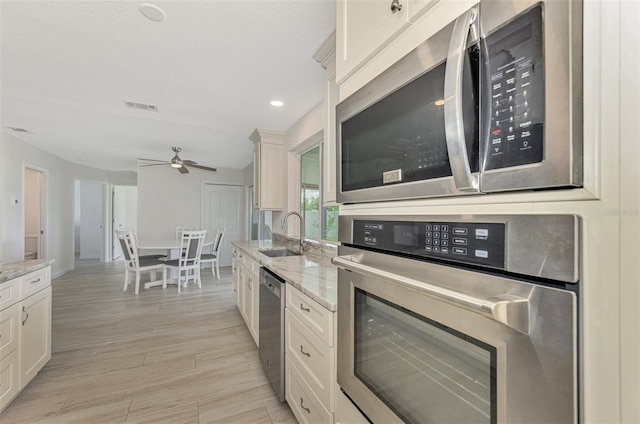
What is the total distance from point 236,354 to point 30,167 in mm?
4957

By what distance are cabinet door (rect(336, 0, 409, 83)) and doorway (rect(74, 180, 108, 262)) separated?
8750mm

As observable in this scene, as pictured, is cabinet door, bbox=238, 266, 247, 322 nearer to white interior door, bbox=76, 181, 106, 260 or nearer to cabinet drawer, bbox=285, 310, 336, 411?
cabinet drawer, bbox=285, 310, 336, 411

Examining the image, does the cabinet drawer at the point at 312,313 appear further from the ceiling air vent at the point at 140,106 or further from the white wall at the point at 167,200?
the white wall at the point at 167,200

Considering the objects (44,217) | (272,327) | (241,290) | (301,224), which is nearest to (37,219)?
(44,217)

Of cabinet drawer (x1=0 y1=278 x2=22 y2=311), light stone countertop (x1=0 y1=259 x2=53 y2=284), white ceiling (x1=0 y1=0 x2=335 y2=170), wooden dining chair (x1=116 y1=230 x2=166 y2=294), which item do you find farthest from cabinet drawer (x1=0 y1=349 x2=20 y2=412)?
wooden dining chair (x1=116 y1=230 x2=166 y2=294)

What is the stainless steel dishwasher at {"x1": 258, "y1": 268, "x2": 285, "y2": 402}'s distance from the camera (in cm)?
174

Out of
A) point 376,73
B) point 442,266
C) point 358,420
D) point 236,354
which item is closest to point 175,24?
point 376,73

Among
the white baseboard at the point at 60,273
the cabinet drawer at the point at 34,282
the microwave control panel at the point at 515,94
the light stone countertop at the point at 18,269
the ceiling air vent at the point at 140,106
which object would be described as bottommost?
the white baseboard at the point at 60,273

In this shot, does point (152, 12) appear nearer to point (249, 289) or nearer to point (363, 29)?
point (363, 29)

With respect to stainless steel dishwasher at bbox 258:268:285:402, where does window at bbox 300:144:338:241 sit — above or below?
above

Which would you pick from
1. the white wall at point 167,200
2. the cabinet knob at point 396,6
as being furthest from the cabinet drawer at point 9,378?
the white wall at point 167,200

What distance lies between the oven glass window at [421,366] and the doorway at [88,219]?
8.90m

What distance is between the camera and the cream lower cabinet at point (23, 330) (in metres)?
1.78

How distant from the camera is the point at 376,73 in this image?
0.85 metres
